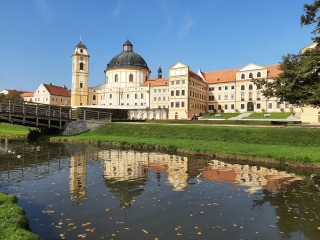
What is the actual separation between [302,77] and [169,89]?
2555 inches

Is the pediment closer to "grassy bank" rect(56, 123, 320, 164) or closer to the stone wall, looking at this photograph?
"grassy bank" rect(56, 123, 320, 164)

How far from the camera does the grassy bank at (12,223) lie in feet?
23.2

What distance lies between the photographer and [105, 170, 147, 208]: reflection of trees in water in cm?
1170

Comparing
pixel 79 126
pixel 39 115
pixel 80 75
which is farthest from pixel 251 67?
pixel 39 115

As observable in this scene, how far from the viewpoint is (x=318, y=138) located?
27.0m

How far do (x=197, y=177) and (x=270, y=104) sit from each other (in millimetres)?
74483

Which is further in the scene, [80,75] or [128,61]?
[80,75]

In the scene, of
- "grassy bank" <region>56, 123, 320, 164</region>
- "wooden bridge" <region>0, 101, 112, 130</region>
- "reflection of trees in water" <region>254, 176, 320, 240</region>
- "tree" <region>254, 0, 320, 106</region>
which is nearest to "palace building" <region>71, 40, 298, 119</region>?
"wooden bridge" <region>0, 101, 112, 130</region>

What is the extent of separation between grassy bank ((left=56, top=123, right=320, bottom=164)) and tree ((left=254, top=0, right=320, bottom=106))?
3966mm

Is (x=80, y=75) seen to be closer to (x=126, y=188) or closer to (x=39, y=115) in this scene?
(x=39, y=115)

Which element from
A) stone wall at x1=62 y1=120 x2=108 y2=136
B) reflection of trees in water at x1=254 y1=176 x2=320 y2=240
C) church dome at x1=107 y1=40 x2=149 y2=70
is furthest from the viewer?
church dome at x1=107 y1=40 x2=149 y2=70

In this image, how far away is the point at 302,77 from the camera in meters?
23.6

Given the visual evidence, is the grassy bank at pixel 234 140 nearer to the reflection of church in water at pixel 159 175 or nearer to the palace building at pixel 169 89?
the reflection of church in water at pixel 159 175

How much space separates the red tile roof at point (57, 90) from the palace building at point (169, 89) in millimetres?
25368
